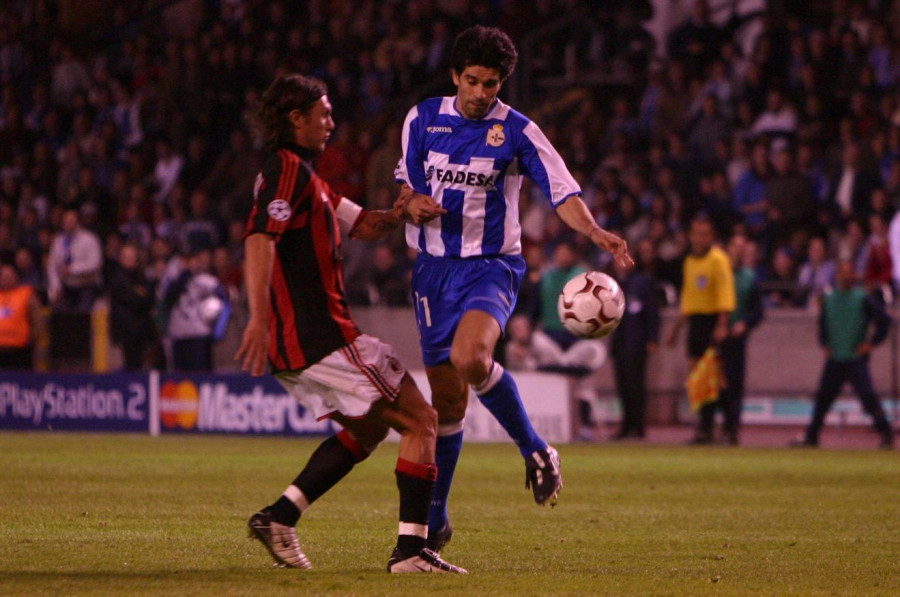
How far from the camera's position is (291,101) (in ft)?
19.6

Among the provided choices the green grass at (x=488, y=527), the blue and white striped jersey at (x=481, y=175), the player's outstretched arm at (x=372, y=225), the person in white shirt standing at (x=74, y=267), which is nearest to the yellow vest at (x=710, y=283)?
the green grass at (x=488, y=527)

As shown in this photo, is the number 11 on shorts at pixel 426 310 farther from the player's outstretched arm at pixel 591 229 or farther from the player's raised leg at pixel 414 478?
the player's raised leg at pixel 414 478

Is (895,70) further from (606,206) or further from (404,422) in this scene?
(404,422)

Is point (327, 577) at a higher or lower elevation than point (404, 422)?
lower

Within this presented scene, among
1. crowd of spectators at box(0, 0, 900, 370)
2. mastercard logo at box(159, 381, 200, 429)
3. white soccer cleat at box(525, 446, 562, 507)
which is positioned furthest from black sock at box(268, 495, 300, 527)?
mastercard logo at box(159, 381, 200, 429)

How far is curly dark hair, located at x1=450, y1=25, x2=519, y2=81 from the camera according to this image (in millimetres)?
6707

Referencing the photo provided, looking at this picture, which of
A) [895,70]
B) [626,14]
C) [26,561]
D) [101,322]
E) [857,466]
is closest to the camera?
[26,561]

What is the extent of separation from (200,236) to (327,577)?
45.4 ft

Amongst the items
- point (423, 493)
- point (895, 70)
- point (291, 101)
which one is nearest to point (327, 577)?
point (423, 493)

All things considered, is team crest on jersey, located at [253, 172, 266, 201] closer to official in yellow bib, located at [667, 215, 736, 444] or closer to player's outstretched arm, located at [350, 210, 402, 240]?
player's outstretched arm, located at [350, 210, 402, 240]

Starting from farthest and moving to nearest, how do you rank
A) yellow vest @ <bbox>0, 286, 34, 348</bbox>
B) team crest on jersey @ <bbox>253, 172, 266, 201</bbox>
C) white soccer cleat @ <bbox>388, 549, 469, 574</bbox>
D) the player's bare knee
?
yellow vest @ <bbox>0, 286, 34, 348</bbox> < the player's bare knee < white soccer cleat @ <bbox>388, 549, 469, 574</bbox> < team crest on jersey @ <bbox>253, 172, 266, 201</bbox>

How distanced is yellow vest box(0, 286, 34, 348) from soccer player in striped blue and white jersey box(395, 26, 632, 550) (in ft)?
37.3

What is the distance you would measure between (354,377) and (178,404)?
35.7ft

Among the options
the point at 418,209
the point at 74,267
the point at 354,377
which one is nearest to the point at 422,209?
the point at 418,209
